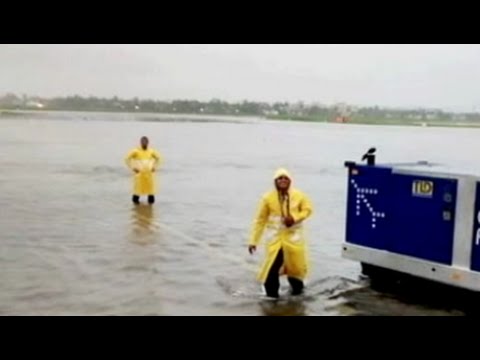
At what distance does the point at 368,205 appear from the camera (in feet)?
27.7

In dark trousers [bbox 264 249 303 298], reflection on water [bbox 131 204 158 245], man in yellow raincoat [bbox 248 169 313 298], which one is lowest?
reflection on water [bbox 131 204 158 245]

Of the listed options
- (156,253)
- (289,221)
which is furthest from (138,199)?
(289,221)

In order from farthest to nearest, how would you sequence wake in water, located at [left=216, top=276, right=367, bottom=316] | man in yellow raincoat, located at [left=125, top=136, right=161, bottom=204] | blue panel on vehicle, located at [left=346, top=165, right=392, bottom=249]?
man in yellow raincoat, located at [left=125, top=136, right=161, bottom=204] → blue panel on vehicle, located at [left=346, top=165, right=392, bottom=249] → wake in water, located at [left=216, top=276, right=367, bottom=316]

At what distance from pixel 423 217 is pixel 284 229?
4.83ft

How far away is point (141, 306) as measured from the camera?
753 centimetres

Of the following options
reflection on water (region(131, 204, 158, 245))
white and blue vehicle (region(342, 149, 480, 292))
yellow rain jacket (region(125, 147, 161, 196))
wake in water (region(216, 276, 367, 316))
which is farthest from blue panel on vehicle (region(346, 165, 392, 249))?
yellow rain jacket (region(125, 147, 161, 196))

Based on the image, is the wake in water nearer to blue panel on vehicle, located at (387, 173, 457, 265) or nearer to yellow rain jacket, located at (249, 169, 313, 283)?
yellow rain jacket, located at (249, 169, 313, 283)

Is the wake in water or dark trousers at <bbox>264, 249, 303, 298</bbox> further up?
dark trousers at <bbox>264, 249, 303, 298</bbox>

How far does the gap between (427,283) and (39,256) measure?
518cm

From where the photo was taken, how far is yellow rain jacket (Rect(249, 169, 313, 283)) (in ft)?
26.0

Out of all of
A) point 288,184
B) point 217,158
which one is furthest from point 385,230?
point 217,158

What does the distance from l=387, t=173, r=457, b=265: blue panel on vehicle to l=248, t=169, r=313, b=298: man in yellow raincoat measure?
1.01 m
